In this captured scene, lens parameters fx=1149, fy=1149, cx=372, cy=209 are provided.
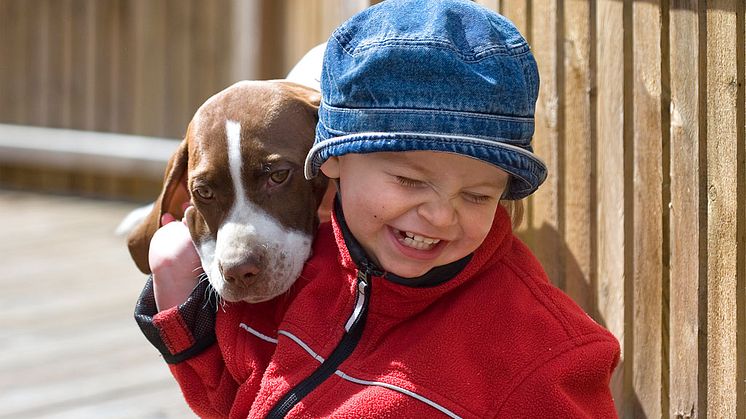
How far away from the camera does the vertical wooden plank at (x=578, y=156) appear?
2758 millimetres

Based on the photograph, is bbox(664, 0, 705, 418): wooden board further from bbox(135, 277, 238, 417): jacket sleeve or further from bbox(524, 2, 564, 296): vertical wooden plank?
bbox(135, 277, 238, 417): jacket sleeve

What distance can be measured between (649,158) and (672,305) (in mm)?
331

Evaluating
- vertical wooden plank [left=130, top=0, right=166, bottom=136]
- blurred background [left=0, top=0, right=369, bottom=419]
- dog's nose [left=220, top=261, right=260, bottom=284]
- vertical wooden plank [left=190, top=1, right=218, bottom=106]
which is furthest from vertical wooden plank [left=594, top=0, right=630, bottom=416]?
vertical wooden plank [left=130, top=0, right=166, bottom=136]

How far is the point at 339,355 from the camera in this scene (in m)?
2.27

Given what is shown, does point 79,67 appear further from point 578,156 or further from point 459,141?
point 459,141

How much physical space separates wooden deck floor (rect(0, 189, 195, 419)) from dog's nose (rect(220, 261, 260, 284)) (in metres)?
2.06

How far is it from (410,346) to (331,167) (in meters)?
0.39

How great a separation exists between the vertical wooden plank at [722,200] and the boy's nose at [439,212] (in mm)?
639

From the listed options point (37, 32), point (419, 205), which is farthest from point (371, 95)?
point (37, 32)

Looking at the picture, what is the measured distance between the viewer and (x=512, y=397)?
212 centimetres

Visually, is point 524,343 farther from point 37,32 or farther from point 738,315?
point 37,32

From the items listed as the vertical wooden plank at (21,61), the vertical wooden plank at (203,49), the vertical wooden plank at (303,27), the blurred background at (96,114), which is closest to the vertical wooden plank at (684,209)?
the vertical wooden plank at (303,27)

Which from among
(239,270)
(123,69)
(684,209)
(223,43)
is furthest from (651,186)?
(123,69)

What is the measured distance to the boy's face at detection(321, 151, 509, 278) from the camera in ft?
6.86
